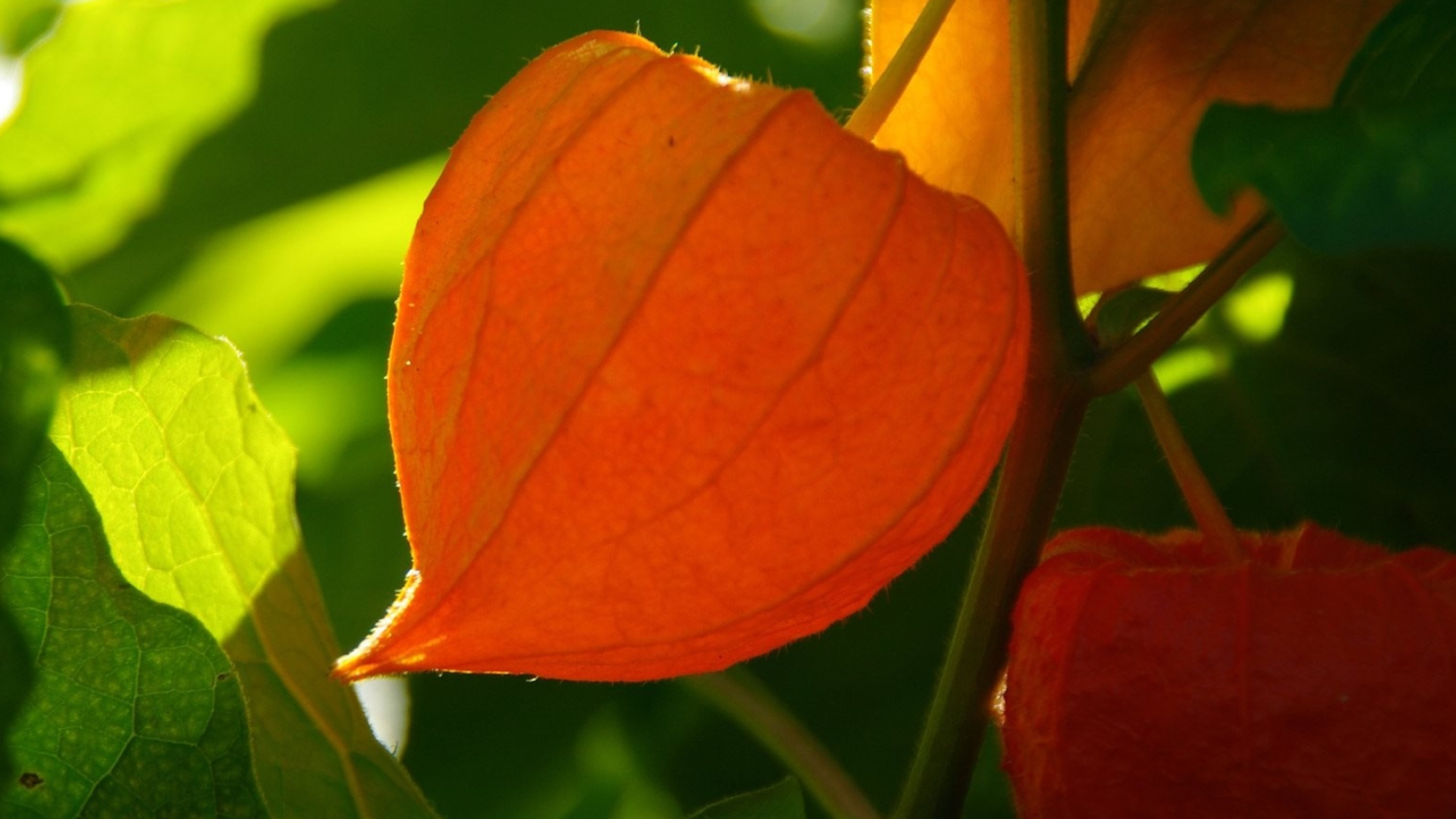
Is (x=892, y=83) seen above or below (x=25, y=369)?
above

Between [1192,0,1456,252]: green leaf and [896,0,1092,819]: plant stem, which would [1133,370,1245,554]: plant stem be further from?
[1192,0,1456,252]: green leaf

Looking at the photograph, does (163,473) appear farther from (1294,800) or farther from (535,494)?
(1294,800)

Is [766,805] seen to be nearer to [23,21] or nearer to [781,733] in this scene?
[781,733]

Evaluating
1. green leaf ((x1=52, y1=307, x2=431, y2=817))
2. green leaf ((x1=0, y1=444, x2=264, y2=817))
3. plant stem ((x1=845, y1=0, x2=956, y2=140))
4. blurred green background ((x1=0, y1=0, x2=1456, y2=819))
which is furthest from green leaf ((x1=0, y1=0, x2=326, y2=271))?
plant stem ((x1=845, y1=0, x2=956, y2=140))

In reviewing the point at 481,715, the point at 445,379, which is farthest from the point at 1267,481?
the point at 445,379

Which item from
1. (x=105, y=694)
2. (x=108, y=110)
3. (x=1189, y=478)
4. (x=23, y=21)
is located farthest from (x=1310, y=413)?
(x=23, y=21)

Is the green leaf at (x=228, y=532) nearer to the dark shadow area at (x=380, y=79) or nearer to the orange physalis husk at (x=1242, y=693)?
the orange physalis husk at (x=1242, y=693)
